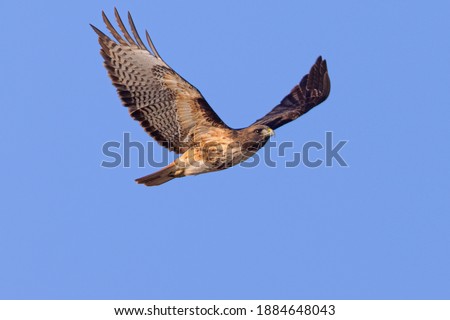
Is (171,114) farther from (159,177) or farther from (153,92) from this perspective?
(159,177)

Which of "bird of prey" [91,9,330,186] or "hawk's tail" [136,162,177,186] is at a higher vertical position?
"bird of prey" [91,9,330,186]

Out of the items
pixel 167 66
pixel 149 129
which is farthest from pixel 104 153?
pixel 167 66

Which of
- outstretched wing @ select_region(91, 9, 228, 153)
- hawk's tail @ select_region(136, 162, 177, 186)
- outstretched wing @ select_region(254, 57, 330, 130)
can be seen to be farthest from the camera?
outstretched wing @ select_region(254, 57, 330, 130)

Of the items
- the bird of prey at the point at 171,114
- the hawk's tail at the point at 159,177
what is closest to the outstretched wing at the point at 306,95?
the bird of prey at the point at 171,114

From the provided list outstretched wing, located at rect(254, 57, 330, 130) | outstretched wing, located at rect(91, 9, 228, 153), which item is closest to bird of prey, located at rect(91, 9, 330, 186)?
outstretched wing, located at rect(91, 9, 228, 153)

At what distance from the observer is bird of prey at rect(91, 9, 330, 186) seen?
1222cm

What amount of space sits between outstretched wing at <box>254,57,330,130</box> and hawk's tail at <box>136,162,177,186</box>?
191cm

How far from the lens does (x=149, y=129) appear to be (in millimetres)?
12680

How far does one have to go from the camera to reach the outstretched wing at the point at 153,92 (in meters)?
12.2

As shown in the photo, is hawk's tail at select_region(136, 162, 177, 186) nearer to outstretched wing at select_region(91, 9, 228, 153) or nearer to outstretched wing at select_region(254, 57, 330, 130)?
outstretched wing at select_region(91, 9, 228, 153)
